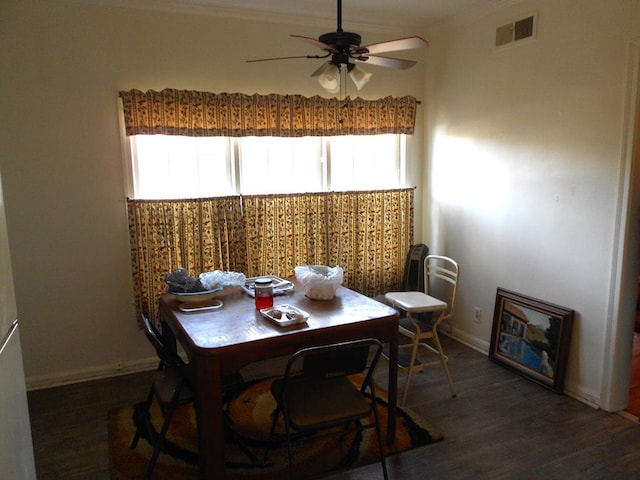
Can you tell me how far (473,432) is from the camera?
269cm

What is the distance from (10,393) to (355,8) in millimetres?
3457

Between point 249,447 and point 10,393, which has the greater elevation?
point 10,393

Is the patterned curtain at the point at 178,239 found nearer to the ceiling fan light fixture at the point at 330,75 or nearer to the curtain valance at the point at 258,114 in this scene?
the curtain valance at the point at 258,114

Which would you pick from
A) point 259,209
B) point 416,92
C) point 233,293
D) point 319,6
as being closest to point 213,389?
point 233,293

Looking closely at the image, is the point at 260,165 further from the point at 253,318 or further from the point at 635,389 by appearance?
the point at 635,389

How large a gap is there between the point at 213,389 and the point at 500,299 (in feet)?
8.08

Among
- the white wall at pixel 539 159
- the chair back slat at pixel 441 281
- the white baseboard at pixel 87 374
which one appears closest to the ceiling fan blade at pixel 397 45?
the white wall at pixel 539 159

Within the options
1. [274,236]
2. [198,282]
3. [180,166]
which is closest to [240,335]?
[198,282]

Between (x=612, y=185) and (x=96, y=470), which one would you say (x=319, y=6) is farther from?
(x=96, y=470)

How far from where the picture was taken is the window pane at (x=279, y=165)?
3678 millimetres

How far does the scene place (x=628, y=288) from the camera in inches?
109

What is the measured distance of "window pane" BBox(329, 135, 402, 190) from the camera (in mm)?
4008

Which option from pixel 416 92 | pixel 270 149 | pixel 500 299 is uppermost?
pixel 416 92

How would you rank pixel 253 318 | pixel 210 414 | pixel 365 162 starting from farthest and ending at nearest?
1. pixel 365 162
2. pixel 253 318
3. pixel 210 414
